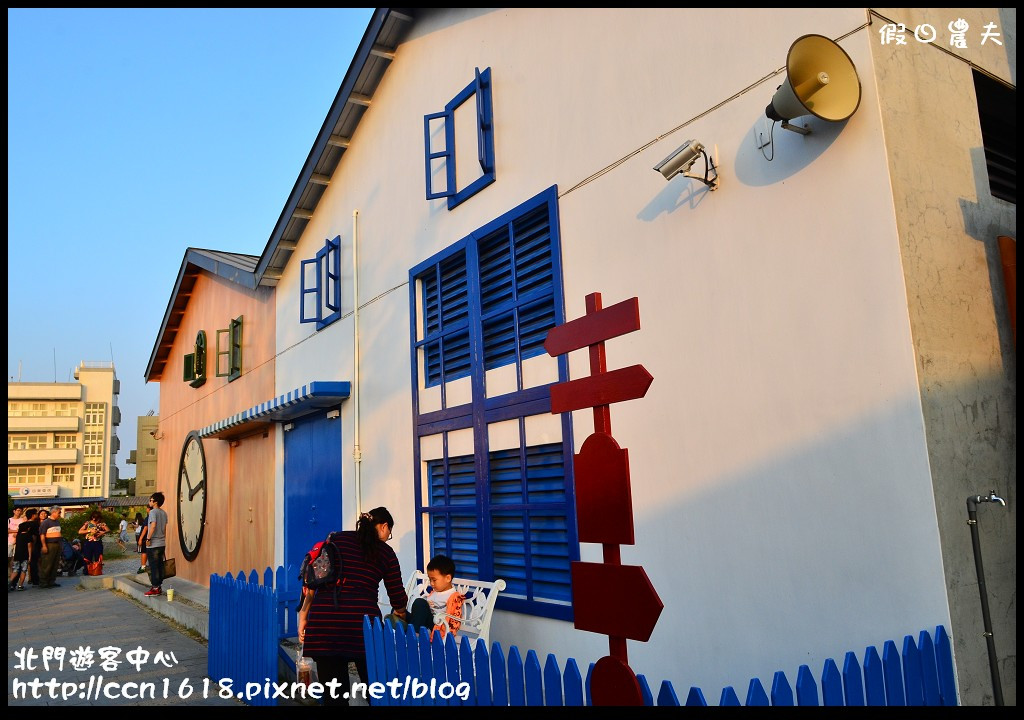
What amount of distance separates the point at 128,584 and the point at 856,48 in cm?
1638

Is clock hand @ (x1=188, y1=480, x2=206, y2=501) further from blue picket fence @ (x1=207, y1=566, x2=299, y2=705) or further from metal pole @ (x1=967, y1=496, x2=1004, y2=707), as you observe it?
metal pole @ (x1=967, y1=496, x2=1004, y2=707)

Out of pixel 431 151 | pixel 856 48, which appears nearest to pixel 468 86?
pixel 431 151

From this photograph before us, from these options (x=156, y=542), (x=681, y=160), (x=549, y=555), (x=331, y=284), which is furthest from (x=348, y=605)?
(x=156, y=542)

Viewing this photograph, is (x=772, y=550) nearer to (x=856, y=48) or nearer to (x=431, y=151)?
(x=856, y=48)

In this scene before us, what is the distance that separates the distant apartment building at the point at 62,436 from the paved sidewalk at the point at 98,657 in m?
81.2

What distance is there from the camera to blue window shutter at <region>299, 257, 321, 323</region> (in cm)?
1083

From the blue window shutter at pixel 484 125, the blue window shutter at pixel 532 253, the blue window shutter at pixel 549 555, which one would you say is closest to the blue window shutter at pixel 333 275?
the blue window shutter at pixel 484 125

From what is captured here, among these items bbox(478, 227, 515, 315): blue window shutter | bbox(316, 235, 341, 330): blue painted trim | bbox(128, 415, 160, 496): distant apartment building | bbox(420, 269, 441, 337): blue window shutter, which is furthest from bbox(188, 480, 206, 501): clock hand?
bbox(128, 415, 160, 496): distant apartment building

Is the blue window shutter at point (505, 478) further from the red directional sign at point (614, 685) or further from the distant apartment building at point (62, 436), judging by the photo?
the distant apartment building at point (62, 436)

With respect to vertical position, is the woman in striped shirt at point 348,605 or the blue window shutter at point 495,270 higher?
the blue window shutter at point 495,270

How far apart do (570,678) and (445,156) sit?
18.4ft

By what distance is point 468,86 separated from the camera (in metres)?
7.80

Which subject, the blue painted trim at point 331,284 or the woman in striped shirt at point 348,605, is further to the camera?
the blue painted trim at point 331,284

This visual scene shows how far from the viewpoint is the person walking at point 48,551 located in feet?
59.2
